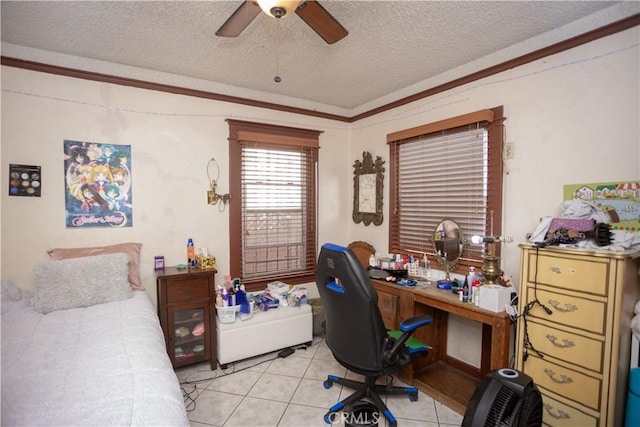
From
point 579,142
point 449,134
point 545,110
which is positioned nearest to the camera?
point 579,142

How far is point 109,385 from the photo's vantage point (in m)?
1.17

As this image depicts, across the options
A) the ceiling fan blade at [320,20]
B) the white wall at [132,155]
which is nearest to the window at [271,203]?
the white wall at [132,155]

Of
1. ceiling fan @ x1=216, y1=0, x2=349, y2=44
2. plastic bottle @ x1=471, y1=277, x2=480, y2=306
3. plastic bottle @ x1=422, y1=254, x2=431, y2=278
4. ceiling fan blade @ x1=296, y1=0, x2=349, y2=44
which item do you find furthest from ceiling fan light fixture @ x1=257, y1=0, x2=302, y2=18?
plastic bottle @ x1=422, y1=254, x2=431, y2=278

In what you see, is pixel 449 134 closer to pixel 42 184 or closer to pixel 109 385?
pixel 109 385

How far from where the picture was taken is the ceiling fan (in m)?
1.33

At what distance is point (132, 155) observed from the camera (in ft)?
8.82

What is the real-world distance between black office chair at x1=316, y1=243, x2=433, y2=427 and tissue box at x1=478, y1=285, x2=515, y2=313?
0.46 meters

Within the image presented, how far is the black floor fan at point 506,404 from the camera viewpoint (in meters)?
1.25

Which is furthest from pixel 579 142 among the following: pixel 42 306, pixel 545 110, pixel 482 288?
pixel 42 306

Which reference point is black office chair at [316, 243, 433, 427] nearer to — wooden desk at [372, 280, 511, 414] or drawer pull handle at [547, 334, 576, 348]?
wooden desk at [372, 280, 511, 414]

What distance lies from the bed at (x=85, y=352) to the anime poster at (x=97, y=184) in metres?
0.41

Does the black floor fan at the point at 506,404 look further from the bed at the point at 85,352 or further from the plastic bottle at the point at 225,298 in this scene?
the plastic bottle at the point at 225,298

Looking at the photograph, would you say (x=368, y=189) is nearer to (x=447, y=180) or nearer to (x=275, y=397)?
(x=447, y=180)

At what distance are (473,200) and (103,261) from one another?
306 centimetres
